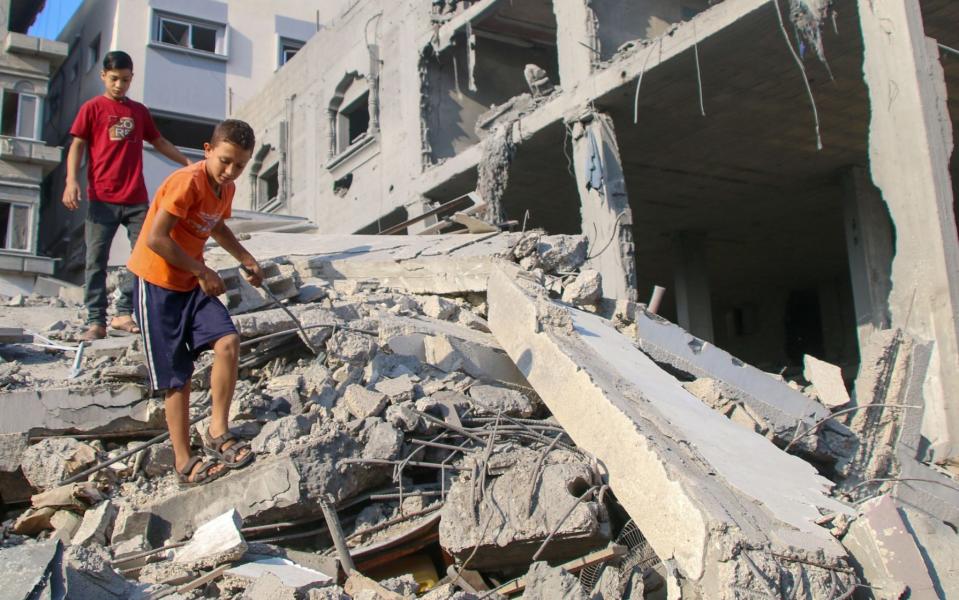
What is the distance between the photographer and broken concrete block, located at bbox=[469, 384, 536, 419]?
4.34 m

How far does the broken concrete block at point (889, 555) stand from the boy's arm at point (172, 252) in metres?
2.64

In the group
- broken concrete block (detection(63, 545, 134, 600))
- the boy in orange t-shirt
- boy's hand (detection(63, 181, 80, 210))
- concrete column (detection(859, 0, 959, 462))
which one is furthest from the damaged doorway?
broken concrete block (detection(63, 545, 134, 600))

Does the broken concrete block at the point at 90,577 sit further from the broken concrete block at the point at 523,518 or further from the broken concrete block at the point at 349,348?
the broken concrete block at the point at 349,348

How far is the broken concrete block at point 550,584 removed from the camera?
3.05m

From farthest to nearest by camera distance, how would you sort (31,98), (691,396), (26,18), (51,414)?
(26,18), (31,98), (691,396), (51,414)

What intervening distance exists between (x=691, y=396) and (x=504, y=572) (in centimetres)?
149

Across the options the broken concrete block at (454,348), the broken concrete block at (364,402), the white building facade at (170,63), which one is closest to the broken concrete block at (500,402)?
the broken concrete block at (454,348)

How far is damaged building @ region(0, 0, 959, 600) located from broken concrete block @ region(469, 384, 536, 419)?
0.07 feet

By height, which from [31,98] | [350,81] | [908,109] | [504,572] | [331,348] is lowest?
[504,572]

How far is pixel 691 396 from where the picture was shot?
14.8 ft

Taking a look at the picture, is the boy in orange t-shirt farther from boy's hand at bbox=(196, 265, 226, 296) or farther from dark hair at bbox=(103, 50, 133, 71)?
dark hair at bbox=(103, 50, 133, 71)

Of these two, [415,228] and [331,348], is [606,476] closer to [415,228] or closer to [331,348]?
[331,348]

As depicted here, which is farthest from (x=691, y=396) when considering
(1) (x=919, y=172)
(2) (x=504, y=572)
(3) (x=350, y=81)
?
(3) (x=350, y=81)

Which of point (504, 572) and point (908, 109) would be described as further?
point (908, 109)
